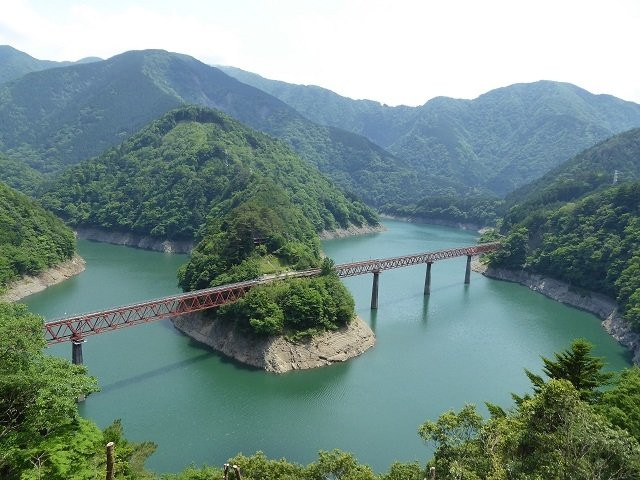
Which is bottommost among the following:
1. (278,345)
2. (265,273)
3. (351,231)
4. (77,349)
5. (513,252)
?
(351,231)

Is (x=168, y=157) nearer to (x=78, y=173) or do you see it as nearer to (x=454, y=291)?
(x=78, y=173)

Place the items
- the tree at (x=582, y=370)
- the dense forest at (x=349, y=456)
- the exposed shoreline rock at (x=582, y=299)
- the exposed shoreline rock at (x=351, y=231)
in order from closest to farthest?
the dense forest at (x=349, y=456) → the tree at (x=582, y=370) → the exposed shoreline rock at (x=582, y=299) → the exposed shoreline rock at (x=351, y=231)

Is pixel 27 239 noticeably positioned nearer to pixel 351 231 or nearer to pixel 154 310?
pixel 154 310

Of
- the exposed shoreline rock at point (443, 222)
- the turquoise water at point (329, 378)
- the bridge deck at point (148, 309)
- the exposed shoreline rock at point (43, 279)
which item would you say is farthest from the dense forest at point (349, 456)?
the exposed shoreline rock at point (443, 222)

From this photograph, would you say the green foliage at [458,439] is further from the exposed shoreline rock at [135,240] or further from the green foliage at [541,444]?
the exposed shoreline rock at [135,240]

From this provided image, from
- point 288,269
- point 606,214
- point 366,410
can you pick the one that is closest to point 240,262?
point 288,269

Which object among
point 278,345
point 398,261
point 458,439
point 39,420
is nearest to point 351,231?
point 398,261

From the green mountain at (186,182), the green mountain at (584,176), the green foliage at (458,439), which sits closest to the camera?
the green foliage at (458,439)
